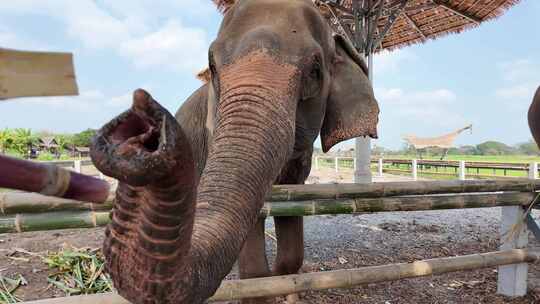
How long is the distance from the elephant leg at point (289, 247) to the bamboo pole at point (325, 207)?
1.43ft

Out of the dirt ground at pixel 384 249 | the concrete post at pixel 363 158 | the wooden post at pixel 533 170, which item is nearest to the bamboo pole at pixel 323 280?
the dirt ground at pixel 384 249

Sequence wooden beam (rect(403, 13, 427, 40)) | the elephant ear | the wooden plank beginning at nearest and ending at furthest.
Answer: the wooden plank, the elephant ear, wooden beam (rect(403, 13, 427, 40))

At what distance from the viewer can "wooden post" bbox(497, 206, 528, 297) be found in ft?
10.1

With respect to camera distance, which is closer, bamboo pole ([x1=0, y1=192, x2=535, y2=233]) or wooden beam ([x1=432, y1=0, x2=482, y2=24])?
bamboo pole ([x1=0, y1=192, x2=535, y2=233])

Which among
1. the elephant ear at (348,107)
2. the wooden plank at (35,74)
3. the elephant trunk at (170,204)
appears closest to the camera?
the wooden plank at (35,74)

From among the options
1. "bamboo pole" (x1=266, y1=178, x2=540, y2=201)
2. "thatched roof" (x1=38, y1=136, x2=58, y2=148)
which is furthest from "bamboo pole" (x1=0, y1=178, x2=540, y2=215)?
"thatched roof" (x1=38, y1=136, x2=58, y2=148)

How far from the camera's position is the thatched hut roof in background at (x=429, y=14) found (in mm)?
6707

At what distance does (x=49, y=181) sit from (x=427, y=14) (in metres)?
8.14

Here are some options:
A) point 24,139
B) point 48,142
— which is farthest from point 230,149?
point 48,142

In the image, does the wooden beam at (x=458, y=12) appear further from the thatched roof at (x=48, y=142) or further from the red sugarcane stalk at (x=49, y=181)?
the thatched roof at (x=48, y=142)

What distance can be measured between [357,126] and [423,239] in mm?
3368

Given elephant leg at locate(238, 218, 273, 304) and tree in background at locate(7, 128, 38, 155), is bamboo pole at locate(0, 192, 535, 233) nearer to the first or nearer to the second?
elephant leg at locate(238, 218, 273, 304)

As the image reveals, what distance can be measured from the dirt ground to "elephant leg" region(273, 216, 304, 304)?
49cm

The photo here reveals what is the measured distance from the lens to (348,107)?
7.96 ft
